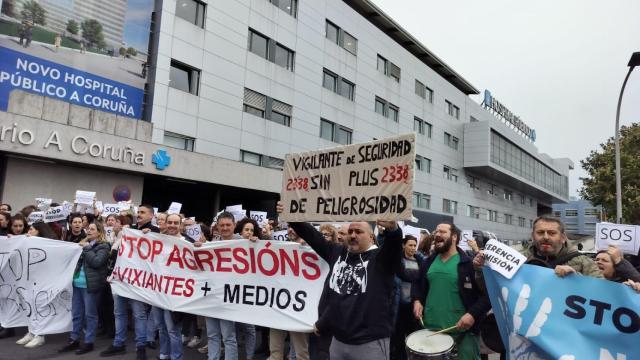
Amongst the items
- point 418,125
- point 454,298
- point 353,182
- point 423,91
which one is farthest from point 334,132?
point 353,182

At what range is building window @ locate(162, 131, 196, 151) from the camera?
1966 cm

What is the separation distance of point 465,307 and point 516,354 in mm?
609

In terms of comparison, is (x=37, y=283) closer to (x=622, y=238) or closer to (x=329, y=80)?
(x=622, y=238)

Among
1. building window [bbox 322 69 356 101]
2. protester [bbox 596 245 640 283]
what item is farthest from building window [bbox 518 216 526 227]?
protester [bbox 596 245 640 283]

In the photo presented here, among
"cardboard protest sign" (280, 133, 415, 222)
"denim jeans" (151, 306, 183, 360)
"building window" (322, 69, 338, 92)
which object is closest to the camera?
"cardboard protest sign" (280, 133, 415, 222)

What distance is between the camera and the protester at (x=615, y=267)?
445 cm

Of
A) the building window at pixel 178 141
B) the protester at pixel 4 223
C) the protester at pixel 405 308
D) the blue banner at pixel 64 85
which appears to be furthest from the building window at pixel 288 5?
the protester at pixel 405 308

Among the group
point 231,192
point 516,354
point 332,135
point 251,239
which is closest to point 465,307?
point 516,354

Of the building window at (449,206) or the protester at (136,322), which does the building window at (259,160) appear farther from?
the building window at (449,206)

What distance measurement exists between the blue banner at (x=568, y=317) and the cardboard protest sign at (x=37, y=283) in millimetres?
6177

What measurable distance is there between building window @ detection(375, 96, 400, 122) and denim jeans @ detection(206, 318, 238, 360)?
28.2 m

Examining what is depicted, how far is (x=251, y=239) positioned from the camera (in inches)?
230

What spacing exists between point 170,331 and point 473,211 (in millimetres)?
42882

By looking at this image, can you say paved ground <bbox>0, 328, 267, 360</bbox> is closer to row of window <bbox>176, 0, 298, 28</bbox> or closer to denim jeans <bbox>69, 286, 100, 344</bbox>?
denim jeans <bbox>69, 286, 100, 344</bbox>
